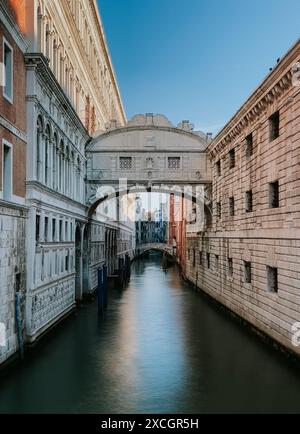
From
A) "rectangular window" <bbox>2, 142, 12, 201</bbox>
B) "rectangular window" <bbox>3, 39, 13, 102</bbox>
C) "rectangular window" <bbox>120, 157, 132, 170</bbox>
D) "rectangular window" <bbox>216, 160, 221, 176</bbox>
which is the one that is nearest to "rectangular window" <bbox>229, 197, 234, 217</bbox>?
"rectangular window" <bbox>216, 160, 221, 176</bbox>

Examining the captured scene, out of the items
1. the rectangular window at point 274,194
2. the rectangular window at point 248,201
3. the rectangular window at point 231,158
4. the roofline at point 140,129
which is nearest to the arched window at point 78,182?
the roofline at point 140,129

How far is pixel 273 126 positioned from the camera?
14117 millimetres

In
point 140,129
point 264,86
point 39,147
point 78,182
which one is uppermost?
point 140,129

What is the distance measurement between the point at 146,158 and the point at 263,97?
9.08 meters

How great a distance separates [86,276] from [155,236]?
96586 millimetres

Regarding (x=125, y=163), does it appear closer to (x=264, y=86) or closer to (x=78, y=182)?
(x=78, y=182)

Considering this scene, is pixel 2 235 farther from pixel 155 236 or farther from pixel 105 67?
pixel 155 236

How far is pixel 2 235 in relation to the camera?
428 inches

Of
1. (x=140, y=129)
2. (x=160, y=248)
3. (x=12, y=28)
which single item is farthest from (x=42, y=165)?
(x=160, y=248)

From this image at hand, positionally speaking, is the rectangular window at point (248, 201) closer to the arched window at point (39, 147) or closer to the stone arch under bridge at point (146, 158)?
the stone arch under bridge at point (146, 158)

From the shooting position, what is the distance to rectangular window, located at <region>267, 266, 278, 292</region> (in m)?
13.7

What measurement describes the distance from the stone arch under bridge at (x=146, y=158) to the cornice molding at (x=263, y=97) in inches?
Answer: 110

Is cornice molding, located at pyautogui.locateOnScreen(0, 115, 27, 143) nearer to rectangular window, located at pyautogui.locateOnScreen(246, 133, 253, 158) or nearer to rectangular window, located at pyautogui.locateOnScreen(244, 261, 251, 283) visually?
rectangular window, located at pyautogui.locateOnScreen(246, 133, 253, 158)
